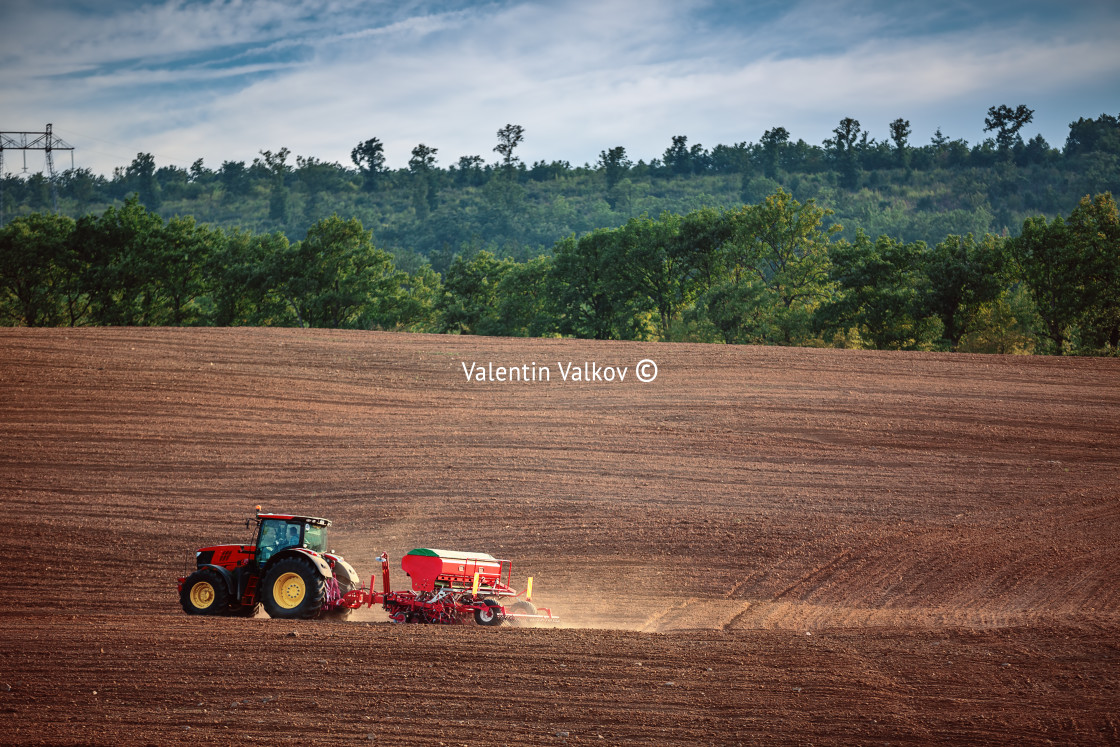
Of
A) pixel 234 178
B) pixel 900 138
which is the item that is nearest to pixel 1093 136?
pixel 900 138

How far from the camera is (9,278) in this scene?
54.6 m

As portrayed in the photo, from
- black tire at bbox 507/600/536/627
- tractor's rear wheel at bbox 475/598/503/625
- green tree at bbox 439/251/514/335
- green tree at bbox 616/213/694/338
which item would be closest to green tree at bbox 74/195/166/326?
green tree at bbox 439/251/514/335

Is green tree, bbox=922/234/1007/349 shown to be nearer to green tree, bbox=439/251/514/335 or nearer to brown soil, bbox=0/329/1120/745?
brown soil, bbox=0/329/1120/745

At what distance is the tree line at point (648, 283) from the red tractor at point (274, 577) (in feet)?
141

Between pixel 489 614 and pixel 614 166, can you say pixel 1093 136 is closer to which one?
pixel 614 166

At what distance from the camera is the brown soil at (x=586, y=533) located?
884 centimetres

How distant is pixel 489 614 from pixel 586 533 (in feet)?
17.4

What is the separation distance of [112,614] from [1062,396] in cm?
2931

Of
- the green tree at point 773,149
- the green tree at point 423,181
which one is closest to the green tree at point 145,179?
the green tree at point 423,181

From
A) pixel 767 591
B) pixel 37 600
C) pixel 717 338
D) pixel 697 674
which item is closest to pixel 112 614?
pixel 37 600

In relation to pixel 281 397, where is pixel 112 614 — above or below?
below

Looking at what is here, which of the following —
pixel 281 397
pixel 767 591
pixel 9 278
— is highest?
pixel 9 278

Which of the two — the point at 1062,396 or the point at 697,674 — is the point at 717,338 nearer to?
the point at 1062,396

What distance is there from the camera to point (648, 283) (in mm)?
60688
